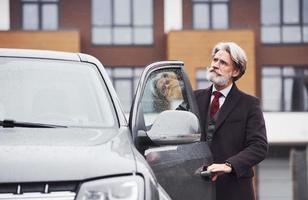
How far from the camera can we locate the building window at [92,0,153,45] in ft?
114

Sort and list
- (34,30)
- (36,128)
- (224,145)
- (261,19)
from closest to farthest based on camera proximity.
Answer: (36,128), (224,145), (34,30), (261,19)

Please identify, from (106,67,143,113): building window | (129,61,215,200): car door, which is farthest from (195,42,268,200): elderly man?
(106,67,143,113): building window

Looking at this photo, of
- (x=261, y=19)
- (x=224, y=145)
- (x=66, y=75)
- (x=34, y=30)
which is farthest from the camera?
(x=261, y=19)

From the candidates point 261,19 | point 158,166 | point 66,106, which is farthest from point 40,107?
point 261,19

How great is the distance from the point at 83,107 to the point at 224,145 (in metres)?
1.46

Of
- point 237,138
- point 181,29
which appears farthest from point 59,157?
point 181,29

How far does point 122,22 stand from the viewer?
35.1 metres

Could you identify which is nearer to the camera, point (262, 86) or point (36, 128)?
point (36, 128)

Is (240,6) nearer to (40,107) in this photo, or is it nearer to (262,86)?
(262,86)

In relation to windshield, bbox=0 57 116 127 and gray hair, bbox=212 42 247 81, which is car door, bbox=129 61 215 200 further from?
gray hair, bbox=212 42 247 81

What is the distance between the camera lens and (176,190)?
5.09 metres

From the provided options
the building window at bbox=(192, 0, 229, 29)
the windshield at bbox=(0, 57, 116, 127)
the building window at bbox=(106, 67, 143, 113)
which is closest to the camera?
the windshield at bbox=(0, 57, 116, 127)

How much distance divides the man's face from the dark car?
15.8 inches

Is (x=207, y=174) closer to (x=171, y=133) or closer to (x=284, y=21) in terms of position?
(x=171, y=133)
